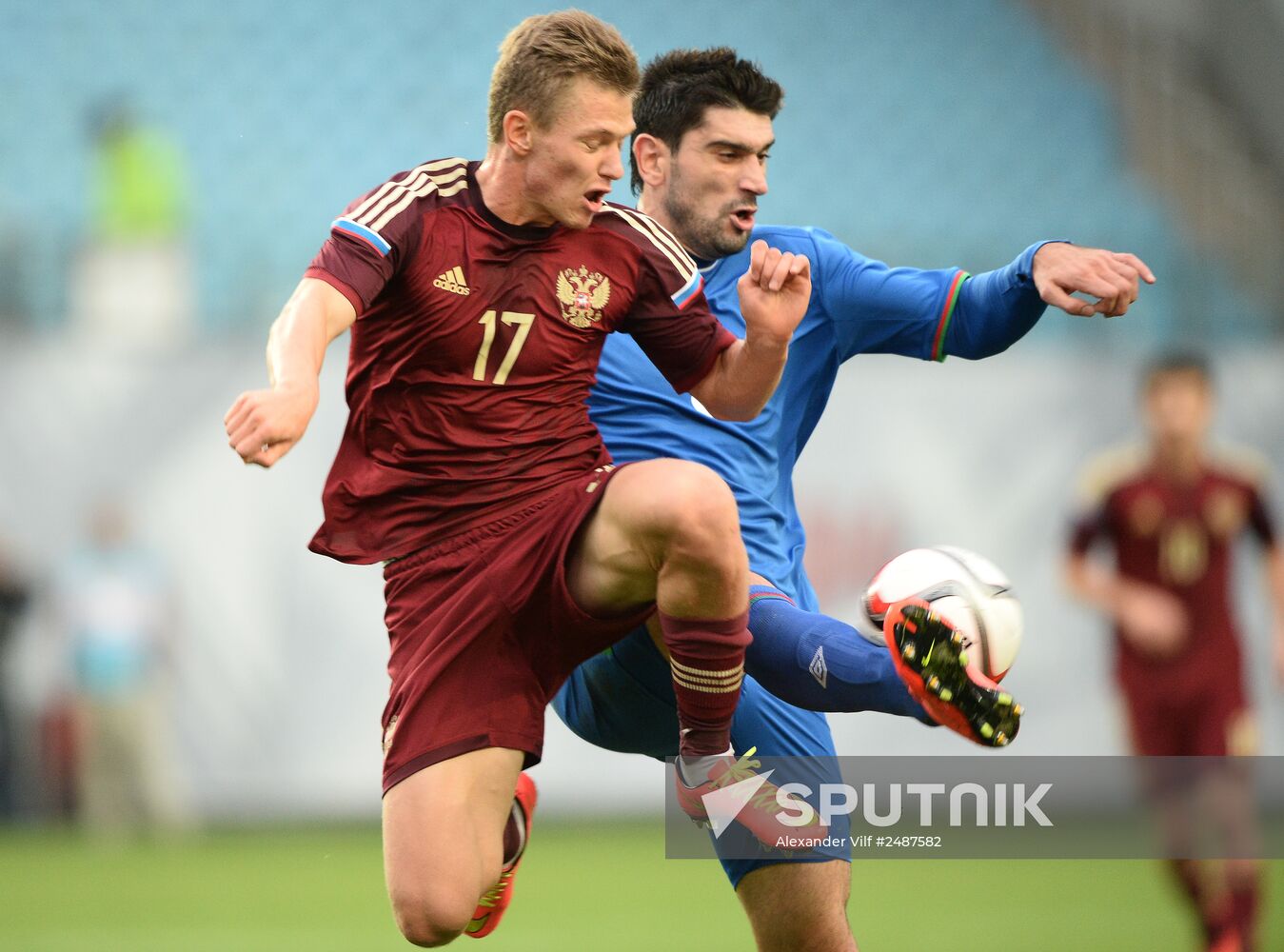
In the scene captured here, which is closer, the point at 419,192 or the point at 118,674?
the point at 419,192

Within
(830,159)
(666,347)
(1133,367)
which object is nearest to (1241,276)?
(1133,367)

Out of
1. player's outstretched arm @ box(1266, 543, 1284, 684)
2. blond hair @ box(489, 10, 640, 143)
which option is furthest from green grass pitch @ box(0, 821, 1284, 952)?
blond hair @ box(489, 10, 640, 143)

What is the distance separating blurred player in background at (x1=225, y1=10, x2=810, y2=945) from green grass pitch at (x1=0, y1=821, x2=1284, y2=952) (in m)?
3.58

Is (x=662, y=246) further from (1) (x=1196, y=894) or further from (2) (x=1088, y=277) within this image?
(1) (x=1196, y=894)

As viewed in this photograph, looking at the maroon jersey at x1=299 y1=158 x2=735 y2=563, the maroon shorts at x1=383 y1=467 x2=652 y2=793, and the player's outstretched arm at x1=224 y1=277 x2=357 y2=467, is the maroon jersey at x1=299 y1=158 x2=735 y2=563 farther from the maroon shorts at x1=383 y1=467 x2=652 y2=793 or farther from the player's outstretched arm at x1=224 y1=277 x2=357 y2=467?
the player's outstretched arm at x1=224 y1=277 x2=357 y2=467

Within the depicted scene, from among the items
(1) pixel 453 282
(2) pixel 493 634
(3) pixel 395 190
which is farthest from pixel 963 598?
(3) pixel 395 190

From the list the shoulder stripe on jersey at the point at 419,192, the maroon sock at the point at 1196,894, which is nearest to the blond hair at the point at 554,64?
the shoulder stripe on jersey at the point at 419,192

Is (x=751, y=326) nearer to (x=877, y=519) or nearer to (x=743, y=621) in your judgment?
(x=743, y=621)

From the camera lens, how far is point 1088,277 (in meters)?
4.66

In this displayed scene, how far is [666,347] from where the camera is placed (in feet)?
15.7

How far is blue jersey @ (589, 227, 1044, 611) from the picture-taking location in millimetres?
5207

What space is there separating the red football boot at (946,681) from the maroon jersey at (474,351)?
35.5 inches

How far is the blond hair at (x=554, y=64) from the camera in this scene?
450 centimetres

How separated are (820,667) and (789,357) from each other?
42.9 inches
